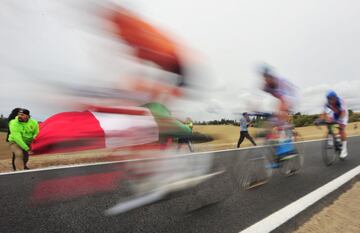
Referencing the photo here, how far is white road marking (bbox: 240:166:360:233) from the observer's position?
10.3 feet

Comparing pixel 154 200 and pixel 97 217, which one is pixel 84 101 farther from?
pixel 97 217

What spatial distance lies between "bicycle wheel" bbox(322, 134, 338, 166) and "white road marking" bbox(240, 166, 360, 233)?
2.41m

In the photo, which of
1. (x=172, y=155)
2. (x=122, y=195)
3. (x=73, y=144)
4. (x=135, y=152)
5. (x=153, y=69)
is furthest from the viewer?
(x=122, y=195)

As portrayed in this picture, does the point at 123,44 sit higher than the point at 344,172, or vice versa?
the point at 123,44

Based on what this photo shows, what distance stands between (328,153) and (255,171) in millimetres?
4113

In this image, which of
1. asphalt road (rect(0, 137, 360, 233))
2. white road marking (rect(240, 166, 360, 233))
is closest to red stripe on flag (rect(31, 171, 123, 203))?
asphalt road (rect(0, 137, 360, 233))

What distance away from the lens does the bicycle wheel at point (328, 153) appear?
7965mm

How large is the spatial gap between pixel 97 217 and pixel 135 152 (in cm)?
231

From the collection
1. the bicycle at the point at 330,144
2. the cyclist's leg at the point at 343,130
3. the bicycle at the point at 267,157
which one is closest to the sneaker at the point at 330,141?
the bicycle at the point at 330,144

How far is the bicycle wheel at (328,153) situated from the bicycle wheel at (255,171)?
11.2ft

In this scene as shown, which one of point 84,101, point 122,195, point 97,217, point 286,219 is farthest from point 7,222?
point 286,219

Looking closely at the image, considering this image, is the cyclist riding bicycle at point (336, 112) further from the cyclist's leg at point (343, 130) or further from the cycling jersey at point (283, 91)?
the cycling jersey at point (283, 91)

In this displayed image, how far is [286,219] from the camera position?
11.1 ft

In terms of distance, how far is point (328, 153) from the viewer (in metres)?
8.06
